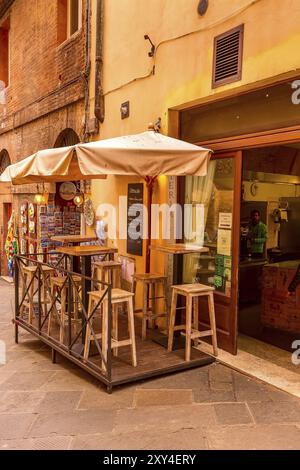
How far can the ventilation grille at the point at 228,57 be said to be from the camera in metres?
4.35

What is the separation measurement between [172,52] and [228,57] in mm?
1084

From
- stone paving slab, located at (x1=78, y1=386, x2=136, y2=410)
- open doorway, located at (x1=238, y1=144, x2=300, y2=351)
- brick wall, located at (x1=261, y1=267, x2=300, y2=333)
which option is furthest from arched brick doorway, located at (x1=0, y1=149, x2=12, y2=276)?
stone paving slab, located at (x1=78, y1=386, x2=136, y2=410)

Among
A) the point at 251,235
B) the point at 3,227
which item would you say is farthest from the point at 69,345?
the point at 3,227

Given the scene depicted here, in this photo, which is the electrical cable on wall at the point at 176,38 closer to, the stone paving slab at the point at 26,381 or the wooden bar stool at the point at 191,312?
the wooden bar stool at the point at 191,312

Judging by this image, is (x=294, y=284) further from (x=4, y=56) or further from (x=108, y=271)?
(x=4, y=56)

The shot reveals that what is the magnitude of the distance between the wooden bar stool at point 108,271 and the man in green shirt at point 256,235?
2.20m

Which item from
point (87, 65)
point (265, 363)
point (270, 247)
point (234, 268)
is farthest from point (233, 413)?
point (87, 65)

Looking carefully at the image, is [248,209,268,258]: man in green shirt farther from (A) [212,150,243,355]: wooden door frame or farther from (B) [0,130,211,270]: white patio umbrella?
(B) [0,130,211,270]: white patio umbrella

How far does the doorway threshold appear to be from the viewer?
4.07 m

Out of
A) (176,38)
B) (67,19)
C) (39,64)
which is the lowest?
(176,38)

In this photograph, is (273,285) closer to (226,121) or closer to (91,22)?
(226,121)

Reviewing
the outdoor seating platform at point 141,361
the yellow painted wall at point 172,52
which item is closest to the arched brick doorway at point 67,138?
A: the yellow painted wall at point 172,52

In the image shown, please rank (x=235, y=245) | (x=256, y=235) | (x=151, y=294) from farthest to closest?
(x=256, y=235), (x=151, y=294), (x=235, y=245)

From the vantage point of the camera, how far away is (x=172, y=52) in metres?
Result: 5.33
